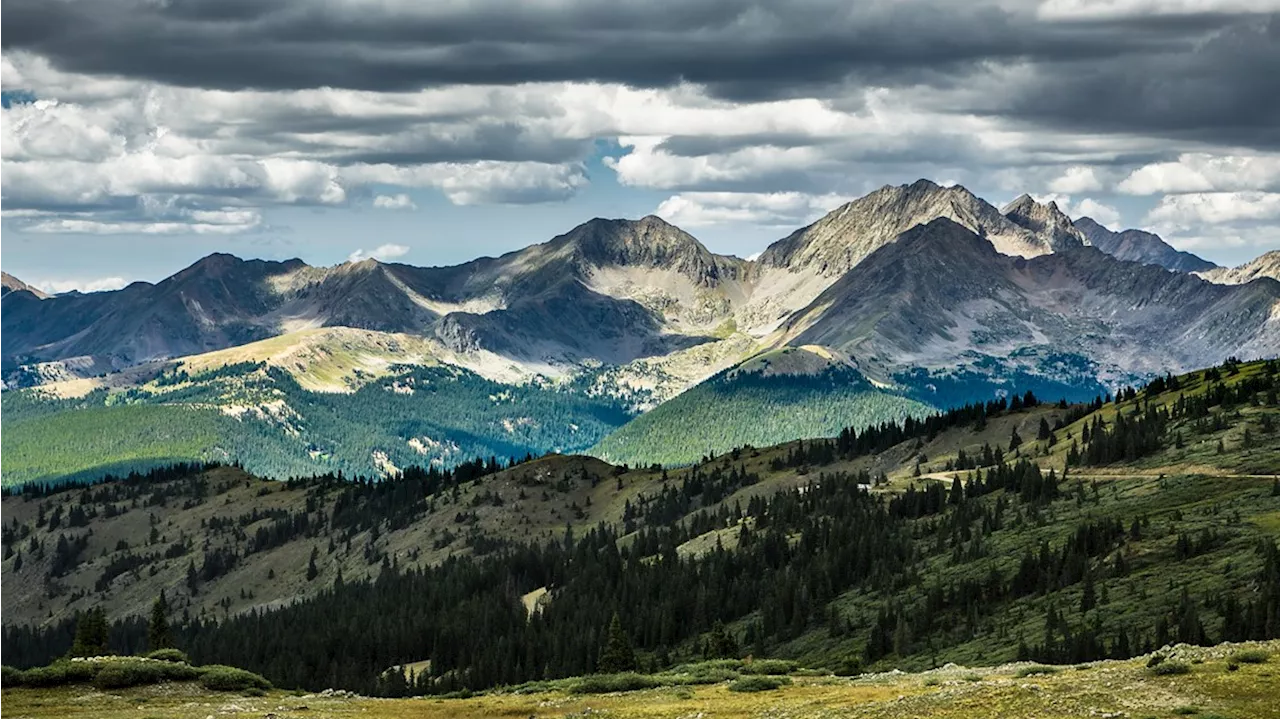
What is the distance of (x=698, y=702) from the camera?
78.9 meters

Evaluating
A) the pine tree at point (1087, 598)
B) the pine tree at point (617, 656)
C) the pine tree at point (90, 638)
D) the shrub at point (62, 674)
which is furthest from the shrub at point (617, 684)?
the pine tree at point (90, 638)

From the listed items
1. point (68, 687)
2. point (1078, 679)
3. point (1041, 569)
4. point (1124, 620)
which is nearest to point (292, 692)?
point (68, 687)

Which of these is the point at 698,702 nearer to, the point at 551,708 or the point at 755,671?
the point at 551,708

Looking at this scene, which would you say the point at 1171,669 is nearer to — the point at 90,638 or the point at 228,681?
the point at 228,681

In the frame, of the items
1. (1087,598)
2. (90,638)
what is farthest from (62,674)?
(1087,598)

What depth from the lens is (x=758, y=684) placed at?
85.2m

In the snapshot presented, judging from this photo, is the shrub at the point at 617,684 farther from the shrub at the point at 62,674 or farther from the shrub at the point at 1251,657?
the shrub at the point at 1251,657

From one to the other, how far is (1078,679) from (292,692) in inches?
2172

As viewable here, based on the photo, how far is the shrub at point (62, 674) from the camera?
86625mm

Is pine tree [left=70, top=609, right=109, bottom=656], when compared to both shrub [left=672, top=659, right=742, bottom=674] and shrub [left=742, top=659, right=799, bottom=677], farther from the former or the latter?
shrub [left=742, top=659, right=799, bottom=677]

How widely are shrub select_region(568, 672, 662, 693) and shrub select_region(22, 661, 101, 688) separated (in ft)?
98.9

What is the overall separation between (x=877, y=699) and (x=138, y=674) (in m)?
46.8

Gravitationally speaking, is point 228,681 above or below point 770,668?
above

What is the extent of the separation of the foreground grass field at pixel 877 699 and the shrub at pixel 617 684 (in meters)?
1.79
